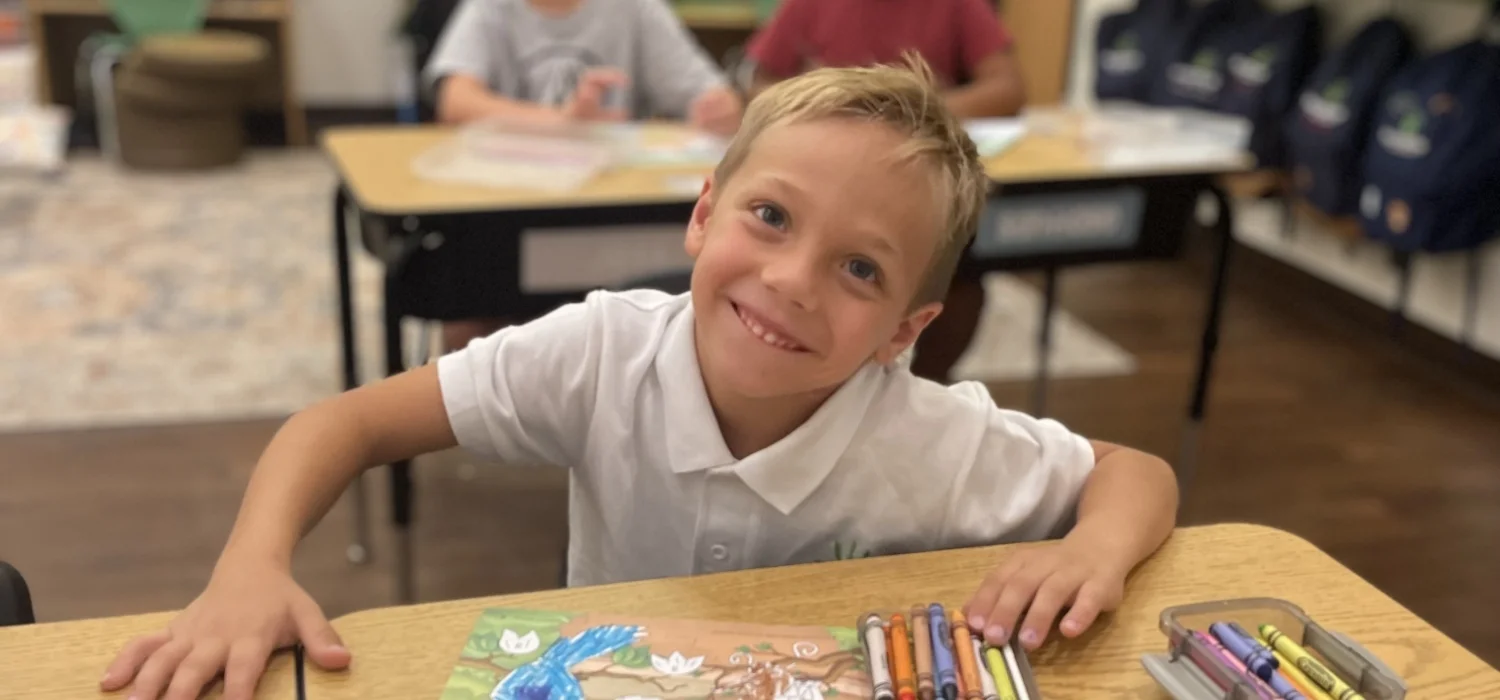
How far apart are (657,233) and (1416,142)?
2.10 metres

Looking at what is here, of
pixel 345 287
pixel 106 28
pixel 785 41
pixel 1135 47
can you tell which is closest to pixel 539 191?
pixel 345 287

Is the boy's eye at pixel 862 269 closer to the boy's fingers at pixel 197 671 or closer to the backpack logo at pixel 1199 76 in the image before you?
the boy's fingers at pixel 197 671

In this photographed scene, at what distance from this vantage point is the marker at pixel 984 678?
68cm

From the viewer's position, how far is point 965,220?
2.97ft

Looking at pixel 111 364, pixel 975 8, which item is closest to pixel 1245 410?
pixel 975 8

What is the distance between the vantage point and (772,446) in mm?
915

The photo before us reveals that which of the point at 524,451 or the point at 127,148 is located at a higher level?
the point at 524,451

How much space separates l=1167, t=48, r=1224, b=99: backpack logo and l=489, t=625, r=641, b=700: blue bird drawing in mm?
3369

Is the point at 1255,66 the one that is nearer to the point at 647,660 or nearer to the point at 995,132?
the point at 995,132

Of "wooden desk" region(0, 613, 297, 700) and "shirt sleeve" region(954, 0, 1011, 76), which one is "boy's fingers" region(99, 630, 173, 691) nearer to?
"wooden desk" region(0, 613, 297, 700)

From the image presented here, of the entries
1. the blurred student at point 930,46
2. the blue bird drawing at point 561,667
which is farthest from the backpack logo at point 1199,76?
the blue bird drawing at point 561,667

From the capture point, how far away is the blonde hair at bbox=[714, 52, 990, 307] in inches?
32.9

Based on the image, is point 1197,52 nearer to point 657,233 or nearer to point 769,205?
point 657,233

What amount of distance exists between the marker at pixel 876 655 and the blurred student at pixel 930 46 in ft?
5.04
